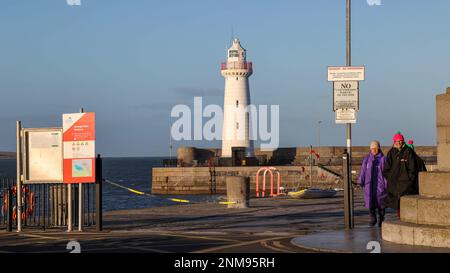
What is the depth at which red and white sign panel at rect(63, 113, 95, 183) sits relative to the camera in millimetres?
18500

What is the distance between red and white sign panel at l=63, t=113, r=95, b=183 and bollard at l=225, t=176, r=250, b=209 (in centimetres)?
773

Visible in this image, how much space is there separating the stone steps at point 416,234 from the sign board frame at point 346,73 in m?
3.87

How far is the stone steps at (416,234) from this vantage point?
12883 millimetres

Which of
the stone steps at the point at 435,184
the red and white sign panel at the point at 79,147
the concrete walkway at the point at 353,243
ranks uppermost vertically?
the red and white sign panel at the point at 79,147

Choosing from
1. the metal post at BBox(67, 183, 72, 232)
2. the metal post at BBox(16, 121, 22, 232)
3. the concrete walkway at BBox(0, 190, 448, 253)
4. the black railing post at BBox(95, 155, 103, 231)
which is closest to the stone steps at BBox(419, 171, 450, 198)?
the concrete walkway at BBox(0, 190, 448, 253)

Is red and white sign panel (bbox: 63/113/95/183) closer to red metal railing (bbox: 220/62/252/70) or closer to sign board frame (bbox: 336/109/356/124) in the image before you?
sign board frame (bbox: 336/109/356/124)

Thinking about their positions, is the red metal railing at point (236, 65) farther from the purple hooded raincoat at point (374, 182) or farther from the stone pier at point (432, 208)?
the stone pier at point (432, 208)

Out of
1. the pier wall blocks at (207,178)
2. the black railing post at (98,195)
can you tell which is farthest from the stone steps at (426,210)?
the pier wall blocks at (207,178)

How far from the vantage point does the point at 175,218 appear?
22.0 meters

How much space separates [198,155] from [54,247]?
98.4 metres
